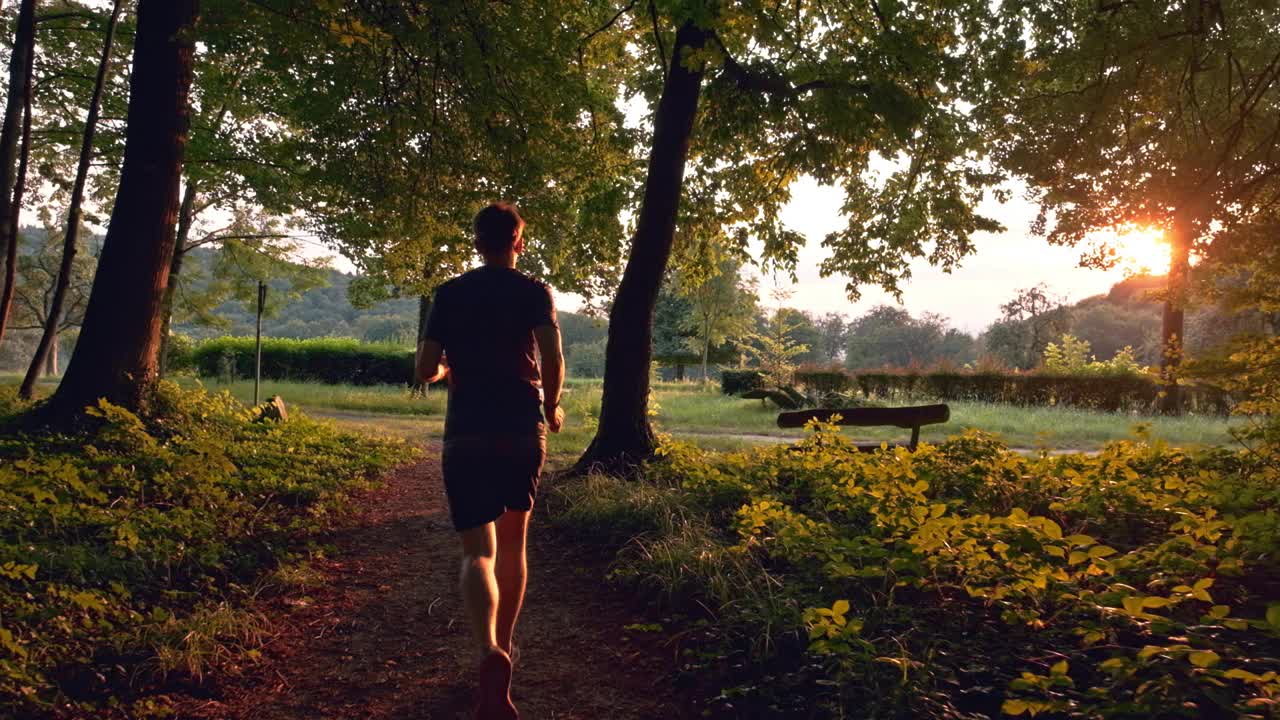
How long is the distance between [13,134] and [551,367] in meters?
11.1

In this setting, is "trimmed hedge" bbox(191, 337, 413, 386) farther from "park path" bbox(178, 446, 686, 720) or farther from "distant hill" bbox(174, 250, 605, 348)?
"distant hill" bbox(174, 250, 605, 348)

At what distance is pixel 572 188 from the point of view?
34.6ft

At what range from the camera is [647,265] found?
8.16 metres

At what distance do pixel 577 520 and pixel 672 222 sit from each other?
3.78 metres

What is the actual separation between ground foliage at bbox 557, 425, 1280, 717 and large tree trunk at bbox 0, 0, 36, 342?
9774 mm

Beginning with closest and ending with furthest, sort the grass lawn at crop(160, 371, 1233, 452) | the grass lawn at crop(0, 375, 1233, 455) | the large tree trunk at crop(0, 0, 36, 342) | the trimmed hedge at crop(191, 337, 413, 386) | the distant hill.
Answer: the large tree trunk at crop(0, 0, 36, 342) → the grass lawn at crop(0, 375, 1233, 455) → the grass lawn at crop(160, 371, 1233, 452) → the trimmed hedge at crop(191, 337, 413, 386) → the distant hill

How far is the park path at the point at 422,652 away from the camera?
3.17 meters

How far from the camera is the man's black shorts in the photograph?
9.49 feet

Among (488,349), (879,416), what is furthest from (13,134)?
(879,416)

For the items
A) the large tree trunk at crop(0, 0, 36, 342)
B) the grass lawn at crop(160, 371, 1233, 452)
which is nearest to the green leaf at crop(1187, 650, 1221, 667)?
the grass lawn at crop(160, 371, 1233, 452)

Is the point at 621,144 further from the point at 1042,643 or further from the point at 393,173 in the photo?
the point at 1042,643

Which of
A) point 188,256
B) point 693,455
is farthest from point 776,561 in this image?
point 188,256

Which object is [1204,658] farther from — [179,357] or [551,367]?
[179,357]

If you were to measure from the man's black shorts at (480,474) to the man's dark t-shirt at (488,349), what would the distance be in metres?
0.05
